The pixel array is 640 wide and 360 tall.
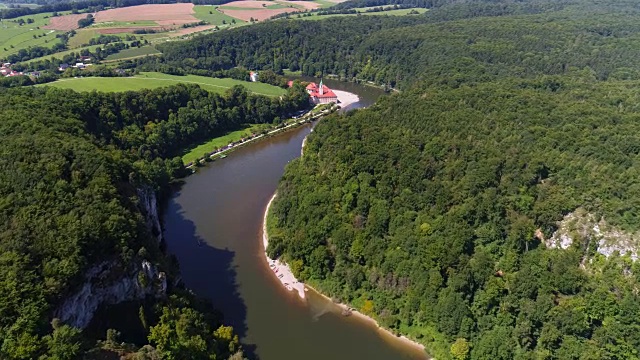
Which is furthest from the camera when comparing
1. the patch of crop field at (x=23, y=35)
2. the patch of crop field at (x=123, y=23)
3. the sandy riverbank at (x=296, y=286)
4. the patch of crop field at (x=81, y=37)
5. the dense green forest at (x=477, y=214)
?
the patch of crop field at (x=123, y=23)

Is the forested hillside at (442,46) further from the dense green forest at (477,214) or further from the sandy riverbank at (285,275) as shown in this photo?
the sandy riverbank at (285,275)

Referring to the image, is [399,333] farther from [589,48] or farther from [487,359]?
[589,48]

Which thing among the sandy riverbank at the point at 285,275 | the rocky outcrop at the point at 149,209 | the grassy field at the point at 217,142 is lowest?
the sandy riverbank at the point at 285,275

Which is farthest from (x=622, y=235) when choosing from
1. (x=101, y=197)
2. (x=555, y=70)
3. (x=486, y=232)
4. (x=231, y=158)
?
(x=555, y=70)

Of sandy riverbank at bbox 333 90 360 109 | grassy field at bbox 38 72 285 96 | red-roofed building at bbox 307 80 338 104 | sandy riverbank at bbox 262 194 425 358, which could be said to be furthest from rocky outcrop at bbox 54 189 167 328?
red-roofed building at bbox 307 80 338 104

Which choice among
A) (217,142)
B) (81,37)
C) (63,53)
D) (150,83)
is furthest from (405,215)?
(81,37)

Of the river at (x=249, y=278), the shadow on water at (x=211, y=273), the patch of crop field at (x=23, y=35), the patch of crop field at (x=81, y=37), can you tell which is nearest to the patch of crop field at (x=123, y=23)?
the patch of crop field at (x=81, y=37)
